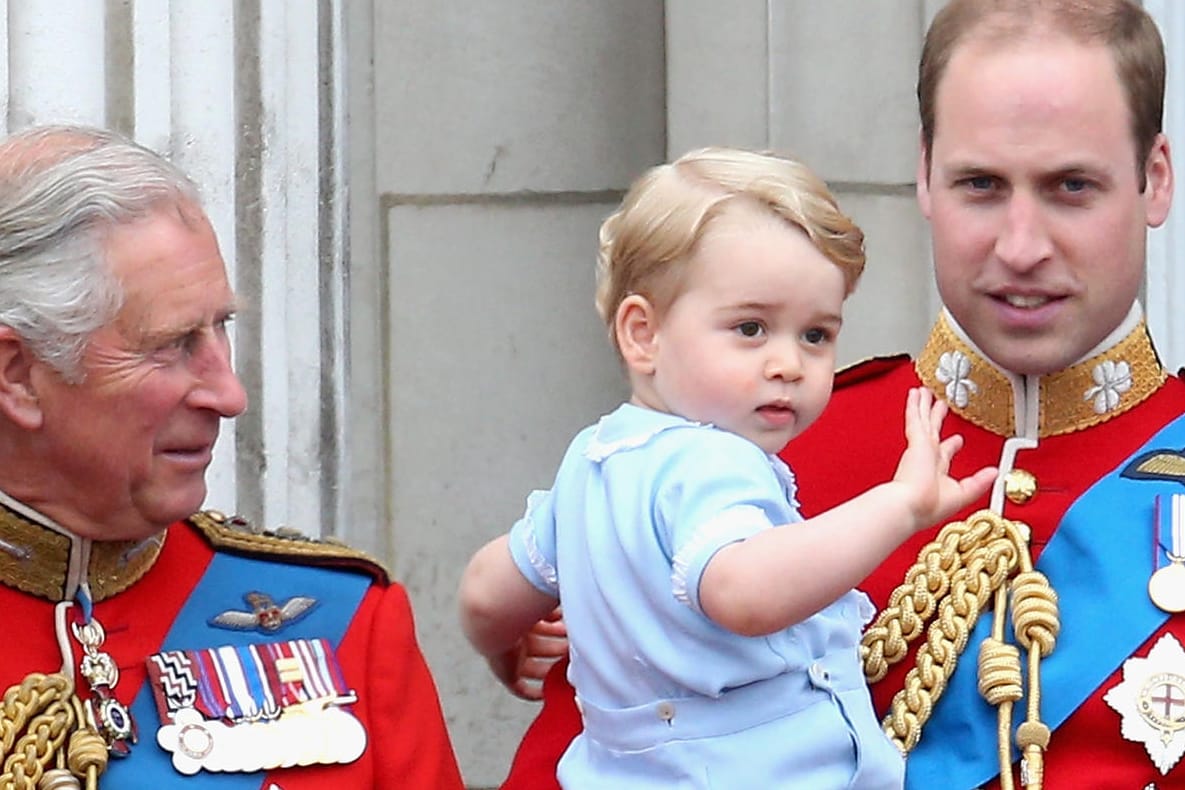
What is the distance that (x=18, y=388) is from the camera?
2.87 m

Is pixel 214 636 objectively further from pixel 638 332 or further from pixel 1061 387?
pixel 1061 387

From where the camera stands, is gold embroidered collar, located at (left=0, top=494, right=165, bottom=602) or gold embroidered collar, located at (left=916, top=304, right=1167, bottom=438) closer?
gold embroidered collar, located at (left=0, top=494, right=165, bottom=602)

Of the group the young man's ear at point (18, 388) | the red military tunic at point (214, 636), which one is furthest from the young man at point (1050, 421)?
the young man's ear at point (18, 388)

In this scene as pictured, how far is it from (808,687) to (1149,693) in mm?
375

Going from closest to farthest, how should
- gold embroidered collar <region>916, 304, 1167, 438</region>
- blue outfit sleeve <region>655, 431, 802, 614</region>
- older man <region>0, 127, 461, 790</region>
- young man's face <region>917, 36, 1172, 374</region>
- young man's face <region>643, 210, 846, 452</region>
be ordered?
1. blue outfit sleeve <region>655, 431, 802, 614</region>
2. young man's face <region>643, 210, 846, 452</region>
3. older man <region>0, 127, 461, 790</region>
4. young man's face <region>917, 36, 1172, 374</region>
5. gold embroidered collar <region>916, 304, 1167, 438</region>

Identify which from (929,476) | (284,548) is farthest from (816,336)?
(284,548)

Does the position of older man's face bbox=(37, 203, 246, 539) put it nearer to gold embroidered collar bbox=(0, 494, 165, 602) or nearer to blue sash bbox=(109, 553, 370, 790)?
gold embroidered collar bbox=(0, 494, 165, 602)

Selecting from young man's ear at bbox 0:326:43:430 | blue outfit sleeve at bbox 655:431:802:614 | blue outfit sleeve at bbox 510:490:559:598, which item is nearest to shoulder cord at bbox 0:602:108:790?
young man's ear at bbox 0:326:43:430

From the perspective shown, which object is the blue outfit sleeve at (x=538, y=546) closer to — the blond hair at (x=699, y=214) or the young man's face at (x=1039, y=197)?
the blond hair at (x=699, y=214)

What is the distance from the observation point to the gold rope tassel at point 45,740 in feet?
9.16

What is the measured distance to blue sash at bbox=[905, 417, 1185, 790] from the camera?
2904 millimetres

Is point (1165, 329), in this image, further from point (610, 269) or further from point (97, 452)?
point (97, 452)

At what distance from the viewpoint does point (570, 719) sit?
3061mm

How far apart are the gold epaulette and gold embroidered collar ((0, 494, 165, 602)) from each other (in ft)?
0.38
